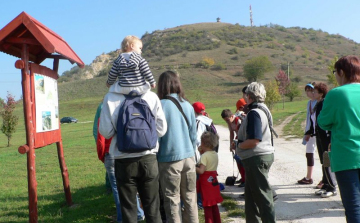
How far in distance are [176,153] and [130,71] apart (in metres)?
1.08

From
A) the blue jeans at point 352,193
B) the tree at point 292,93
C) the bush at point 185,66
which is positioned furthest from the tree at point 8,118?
the bush at point 185,66

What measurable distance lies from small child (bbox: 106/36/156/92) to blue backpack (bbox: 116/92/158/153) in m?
0.17

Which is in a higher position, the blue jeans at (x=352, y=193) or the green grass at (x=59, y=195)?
the blue jeans at (x=352, y=193)

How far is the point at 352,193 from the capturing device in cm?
343

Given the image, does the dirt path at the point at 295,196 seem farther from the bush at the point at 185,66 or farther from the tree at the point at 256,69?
the bush at the point at 185,66

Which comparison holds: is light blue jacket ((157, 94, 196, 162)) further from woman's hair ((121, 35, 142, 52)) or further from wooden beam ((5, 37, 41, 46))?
wooden beam ((5, 37, 41, 46))

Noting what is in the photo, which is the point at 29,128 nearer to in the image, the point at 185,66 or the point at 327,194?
the point at 327,194

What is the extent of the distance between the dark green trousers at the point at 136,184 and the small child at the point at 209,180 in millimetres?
1251

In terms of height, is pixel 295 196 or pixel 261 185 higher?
pixel 261 185

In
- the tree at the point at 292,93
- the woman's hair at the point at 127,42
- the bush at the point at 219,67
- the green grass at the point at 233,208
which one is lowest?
the green grass at the point at 233,208

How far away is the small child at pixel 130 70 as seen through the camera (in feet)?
12.3

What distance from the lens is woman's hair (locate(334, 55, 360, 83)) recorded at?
3592mm

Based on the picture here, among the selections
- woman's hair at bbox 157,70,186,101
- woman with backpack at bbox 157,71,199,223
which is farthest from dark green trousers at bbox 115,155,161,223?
woman's hair at bbox 157,70,186,101

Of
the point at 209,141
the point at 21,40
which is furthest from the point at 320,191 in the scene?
the point at 21,40
